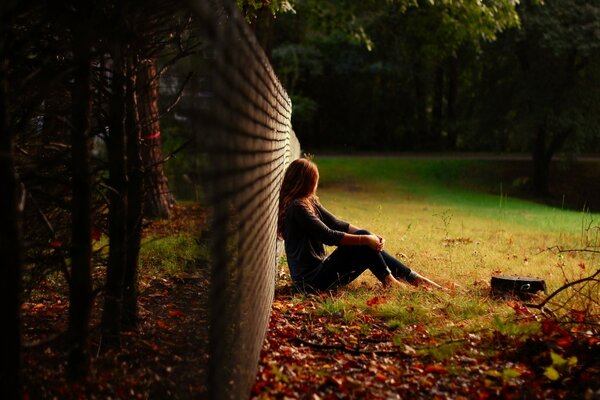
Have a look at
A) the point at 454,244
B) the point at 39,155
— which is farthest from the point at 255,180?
the point at 454,244

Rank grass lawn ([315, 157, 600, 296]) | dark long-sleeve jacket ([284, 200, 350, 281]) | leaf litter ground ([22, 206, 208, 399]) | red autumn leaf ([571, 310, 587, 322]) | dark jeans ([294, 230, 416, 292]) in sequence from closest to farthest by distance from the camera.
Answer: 1. leaf litter ground ([22, 206, 208, 399])
2. red autumn leaf ([571, 310, 587, 322])
3. dark long-sleeve jacket ([284, 200, 350, 281])
4. dark jeans ([294, 230, 416, 292])
5. grass lawn ([315, 157, 600, 296])

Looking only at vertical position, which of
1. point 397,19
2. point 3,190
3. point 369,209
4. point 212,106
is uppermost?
point 397,19

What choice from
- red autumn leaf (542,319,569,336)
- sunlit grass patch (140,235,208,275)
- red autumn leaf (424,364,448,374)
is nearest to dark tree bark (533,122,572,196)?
sunlit grass patch (140,235,208,275)

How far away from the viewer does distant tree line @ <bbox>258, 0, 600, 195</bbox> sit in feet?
66.3

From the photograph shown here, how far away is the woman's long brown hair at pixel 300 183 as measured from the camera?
6.94 metres

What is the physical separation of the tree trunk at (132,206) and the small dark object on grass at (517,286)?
3574 millimetres

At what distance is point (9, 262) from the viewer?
2994mm

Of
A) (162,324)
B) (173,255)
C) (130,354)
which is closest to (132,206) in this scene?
(130,354)

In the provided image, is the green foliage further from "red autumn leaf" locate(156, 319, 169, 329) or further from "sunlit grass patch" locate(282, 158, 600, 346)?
"red autumn leaf" locate(156, 319, 169, 329)

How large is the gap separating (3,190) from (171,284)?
180 inches

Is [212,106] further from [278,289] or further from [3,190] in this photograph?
[278,289]

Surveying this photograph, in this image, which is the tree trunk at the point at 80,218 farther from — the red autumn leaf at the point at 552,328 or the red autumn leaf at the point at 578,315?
the red autumn leaf at the point at 578,315

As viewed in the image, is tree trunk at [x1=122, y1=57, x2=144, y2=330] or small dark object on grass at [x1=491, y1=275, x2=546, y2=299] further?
small dark object on grass at [x1=491, y1=275, x2=546, y2=299]

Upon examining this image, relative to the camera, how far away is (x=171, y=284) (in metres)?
7.43
